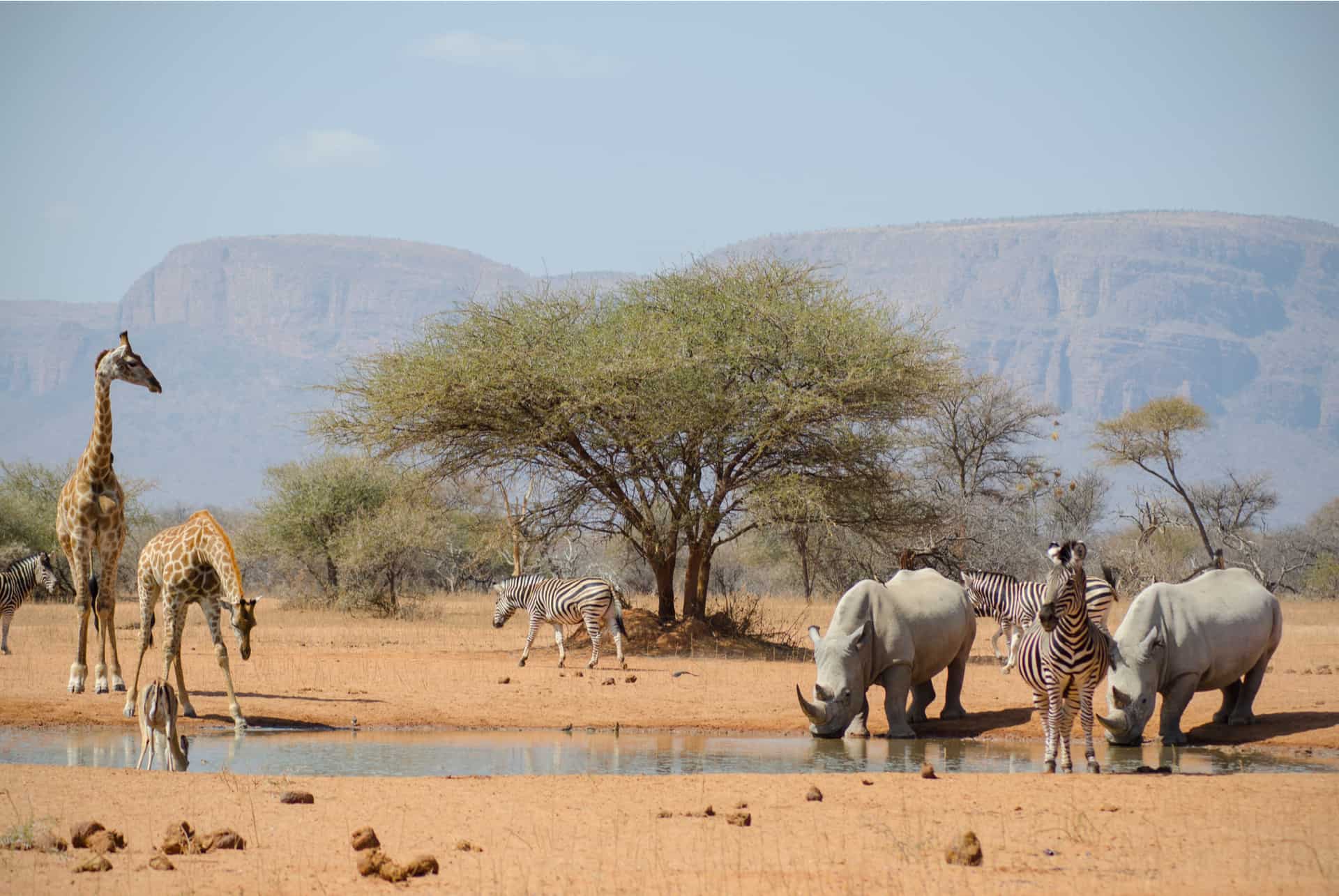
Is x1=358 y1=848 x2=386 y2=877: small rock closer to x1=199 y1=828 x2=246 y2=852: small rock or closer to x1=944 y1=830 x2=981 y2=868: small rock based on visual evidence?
x1=199 y1=828 x2=246 y2=852: small rock

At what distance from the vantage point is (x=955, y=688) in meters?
15.7

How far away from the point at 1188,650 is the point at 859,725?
3.20 m

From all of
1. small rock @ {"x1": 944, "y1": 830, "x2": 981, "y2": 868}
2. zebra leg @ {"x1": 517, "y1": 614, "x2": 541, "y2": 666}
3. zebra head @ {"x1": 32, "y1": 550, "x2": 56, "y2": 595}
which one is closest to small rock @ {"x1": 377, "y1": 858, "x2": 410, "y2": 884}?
small rock @ {"x1": 944, "y1": 830, "x2": 981, "y2": 868}

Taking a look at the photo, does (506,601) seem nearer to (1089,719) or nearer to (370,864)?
(1089,719)

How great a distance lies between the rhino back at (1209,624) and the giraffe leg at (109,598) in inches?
397

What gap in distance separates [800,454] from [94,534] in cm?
1204

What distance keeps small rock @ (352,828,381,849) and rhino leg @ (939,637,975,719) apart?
8.97 m

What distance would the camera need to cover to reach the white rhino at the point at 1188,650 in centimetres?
1308

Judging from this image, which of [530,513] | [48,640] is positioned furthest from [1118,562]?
[48,640]

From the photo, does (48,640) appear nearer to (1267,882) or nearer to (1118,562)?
(1267,882)

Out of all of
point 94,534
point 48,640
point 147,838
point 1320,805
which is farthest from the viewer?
point 48,640

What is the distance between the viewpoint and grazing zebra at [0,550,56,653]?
66.3 ft

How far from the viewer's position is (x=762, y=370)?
920 inches

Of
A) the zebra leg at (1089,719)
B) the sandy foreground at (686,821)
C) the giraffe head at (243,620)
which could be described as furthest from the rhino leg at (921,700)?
the giraffe head at (243,620)
